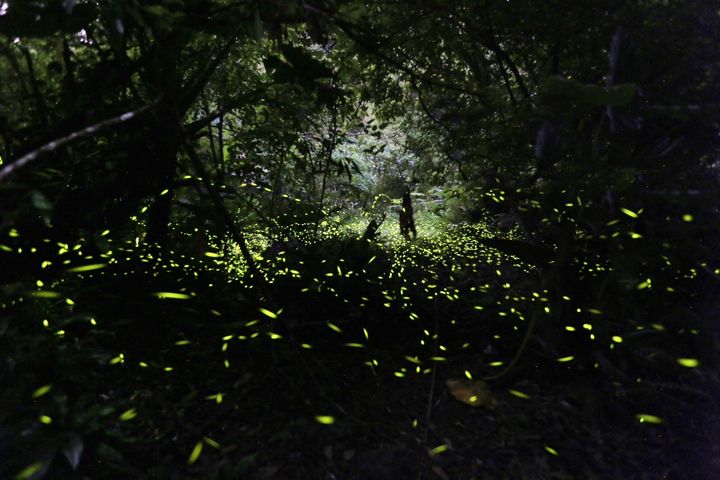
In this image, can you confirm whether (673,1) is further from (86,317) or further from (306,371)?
(86,317)

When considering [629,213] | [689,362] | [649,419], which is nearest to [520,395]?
[649,419]

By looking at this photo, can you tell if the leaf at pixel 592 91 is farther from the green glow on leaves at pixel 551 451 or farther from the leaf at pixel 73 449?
the leaf at pixel 73 449

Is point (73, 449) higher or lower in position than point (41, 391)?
lower

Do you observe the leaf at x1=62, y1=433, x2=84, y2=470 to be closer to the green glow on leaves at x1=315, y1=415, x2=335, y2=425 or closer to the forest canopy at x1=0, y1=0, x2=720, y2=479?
the forest canopy at x1=0, y1=0, x2=720, y2=479

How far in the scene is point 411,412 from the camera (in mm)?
1835

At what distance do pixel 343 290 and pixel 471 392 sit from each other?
770mm

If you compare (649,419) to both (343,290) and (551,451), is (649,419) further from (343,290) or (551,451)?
(343,290)

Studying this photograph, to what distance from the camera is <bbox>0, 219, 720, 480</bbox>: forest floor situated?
1.38 m

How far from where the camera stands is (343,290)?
2287 millimetres

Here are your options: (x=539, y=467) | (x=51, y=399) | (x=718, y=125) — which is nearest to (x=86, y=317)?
(x=51, y=399)

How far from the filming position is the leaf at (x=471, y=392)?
1.93 m

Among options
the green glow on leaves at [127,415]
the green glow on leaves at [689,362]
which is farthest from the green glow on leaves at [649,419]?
the green glow on leaves at [127,415]

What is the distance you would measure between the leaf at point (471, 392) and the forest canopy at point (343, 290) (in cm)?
1

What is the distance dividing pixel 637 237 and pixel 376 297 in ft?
3.96
